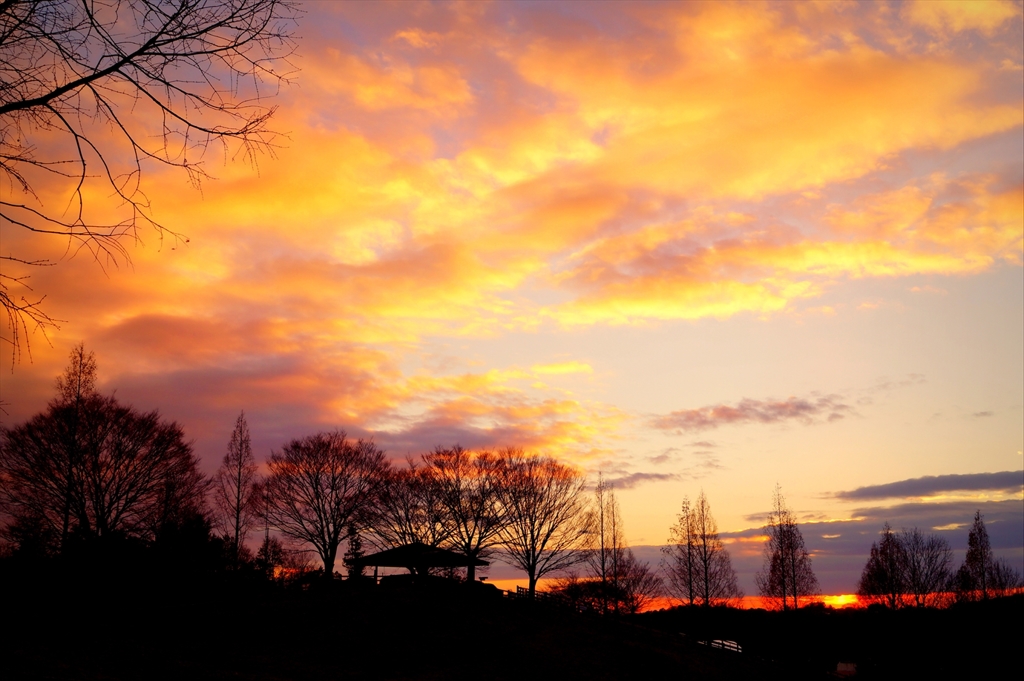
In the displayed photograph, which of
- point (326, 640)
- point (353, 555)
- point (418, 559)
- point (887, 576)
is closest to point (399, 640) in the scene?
point (326, 640)

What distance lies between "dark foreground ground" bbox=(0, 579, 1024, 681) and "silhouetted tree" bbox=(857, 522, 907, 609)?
24.3ft

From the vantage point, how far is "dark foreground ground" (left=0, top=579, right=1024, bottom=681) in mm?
22969

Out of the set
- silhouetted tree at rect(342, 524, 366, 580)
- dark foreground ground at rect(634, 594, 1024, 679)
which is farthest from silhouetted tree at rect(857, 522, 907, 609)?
silhouetted tree at rect(342, 524, 366, 580)

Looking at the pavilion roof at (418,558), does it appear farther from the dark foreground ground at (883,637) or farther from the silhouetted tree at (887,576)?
the silhouetted tree at (887,576)

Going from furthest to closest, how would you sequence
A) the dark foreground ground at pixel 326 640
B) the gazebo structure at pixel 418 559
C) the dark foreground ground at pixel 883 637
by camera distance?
the gazebo structure at pixel 418 559, the dark foreground ground at pixel 883 637, the dark foreground ground at pixel 326 640

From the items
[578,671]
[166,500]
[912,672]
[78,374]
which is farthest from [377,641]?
[912,672]

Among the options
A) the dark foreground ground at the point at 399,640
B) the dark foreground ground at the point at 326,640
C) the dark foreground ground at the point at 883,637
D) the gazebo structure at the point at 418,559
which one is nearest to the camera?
the dark foreground ground at the point at 326,640

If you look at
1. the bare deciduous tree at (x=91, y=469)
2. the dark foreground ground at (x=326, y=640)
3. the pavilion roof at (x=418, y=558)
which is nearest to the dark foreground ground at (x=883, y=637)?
the dark foreground ground at (x=326, y=640)

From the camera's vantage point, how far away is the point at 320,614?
35.1m

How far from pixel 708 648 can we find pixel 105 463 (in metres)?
35.3

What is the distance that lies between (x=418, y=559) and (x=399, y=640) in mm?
16829

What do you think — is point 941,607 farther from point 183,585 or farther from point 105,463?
point 105,463

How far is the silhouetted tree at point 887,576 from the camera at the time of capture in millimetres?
55269

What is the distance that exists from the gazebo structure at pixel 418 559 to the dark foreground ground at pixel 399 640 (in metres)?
5.09
